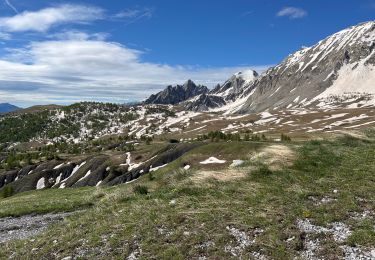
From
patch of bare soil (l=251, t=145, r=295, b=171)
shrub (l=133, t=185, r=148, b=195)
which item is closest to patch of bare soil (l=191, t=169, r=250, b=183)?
patch of bare soil (l=251, t=145, r=295, b=171)

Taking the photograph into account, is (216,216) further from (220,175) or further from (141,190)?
(141,190)

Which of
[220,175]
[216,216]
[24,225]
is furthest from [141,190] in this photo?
[216,216]

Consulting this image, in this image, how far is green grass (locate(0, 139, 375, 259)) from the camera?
15.5 metres

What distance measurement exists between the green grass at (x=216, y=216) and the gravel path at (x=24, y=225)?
2406 millimetres

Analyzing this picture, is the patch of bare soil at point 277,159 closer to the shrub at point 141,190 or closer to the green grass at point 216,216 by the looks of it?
the green grass at point 216,216

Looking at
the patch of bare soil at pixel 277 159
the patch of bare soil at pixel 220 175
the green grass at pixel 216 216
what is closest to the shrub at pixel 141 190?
the green grass at pixel 216 216

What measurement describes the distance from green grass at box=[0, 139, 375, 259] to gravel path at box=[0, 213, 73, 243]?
2.41 metres

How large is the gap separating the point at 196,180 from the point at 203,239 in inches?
337

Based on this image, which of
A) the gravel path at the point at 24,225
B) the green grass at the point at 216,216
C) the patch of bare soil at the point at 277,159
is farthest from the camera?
the patch of bare soil at the point at 277,159

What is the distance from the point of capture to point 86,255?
16.2 m

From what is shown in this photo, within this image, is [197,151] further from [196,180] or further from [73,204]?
[196,180]

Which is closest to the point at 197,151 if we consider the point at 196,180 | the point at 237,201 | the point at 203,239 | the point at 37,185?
the point at 196,180

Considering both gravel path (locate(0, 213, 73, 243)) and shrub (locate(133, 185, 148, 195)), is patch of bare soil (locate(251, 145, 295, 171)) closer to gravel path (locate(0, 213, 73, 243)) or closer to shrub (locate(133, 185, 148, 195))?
shrub (locate(133, 185, 148, 195))

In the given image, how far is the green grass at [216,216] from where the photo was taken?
1545cm
